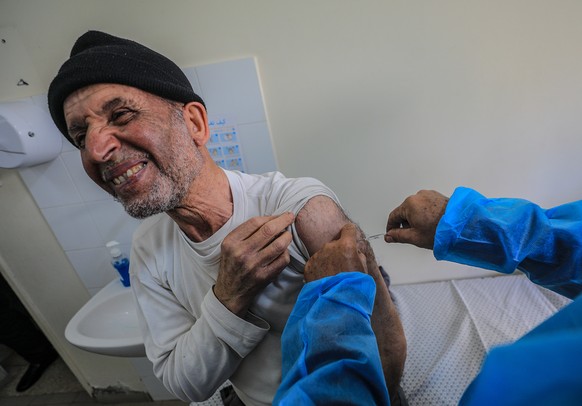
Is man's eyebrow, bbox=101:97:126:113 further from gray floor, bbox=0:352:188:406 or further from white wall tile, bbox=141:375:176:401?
gray floor, bbox=0:352:188:406

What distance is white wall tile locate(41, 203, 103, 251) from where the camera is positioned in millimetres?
1466

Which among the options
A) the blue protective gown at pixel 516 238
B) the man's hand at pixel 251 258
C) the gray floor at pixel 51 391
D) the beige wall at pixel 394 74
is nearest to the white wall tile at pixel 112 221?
the beige wall at pixel 394 74

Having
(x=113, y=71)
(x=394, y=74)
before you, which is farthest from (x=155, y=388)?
(x=394, y=74)

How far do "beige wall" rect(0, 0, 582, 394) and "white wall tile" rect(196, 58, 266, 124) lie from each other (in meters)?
0.05

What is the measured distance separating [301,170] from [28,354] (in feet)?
9.60

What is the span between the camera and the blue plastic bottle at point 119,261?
4.71ft

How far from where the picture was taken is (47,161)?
4.42 feet

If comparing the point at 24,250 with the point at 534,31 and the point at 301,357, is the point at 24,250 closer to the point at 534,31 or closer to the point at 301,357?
the point at 301,357

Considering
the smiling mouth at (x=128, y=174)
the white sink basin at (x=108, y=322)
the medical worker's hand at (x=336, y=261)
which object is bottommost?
the white sink basin at (x=108, y=322)

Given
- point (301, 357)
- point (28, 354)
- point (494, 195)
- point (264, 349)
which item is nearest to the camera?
point (301, 357)

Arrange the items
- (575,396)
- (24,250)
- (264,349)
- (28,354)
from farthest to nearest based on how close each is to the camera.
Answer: (28,354)
(24,250)
(264,349)
(575,396)

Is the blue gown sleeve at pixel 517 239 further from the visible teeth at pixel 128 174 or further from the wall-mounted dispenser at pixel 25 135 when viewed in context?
the wall-mounted dispenser at pixel 25 135

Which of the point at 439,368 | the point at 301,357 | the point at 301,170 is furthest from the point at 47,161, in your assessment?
the point at 439,368

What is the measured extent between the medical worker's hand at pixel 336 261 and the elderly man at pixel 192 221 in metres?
0.09
